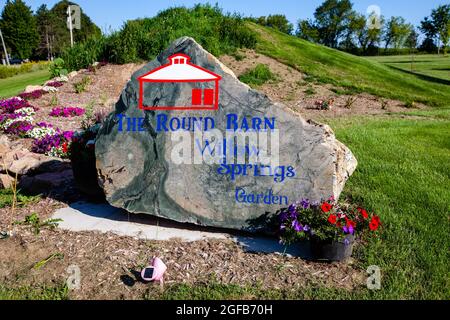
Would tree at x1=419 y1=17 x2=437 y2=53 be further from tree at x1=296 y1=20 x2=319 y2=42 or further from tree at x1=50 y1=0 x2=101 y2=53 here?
tree at x1=50 y1=0 x2=101 y2=53

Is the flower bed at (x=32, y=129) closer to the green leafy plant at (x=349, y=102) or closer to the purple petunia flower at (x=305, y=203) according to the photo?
the purple petunia flower at (x=305, y=203)

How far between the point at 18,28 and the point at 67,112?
56.8 meters

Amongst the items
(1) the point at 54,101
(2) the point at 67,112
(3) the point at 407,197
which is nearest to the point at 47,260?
(3) the point at 407,197

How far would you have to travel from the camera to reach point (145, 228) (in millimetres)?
4910

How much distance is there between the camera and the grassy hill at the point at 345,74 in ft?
40.2

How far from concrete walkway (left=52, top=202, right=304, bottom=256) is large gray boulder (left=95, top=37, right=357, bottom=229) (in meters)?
0.16

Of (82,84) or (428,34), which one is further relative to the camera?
(428,34)

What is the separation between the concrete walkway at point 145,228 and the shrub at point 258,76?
8.00 metres

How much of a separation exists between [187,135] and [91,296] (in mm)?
2032

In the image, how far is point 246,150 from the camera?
4707 millimetres

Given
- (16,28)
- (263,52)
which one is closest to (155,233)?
(263,52)

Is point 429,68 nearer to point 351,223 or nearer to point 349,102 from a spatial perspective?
point 349,102

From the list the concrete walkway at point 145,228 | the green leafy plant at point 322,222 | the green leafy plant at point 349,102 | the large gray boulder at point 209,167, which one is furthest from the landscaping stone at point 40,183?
the green leafy plant at point 349,102
